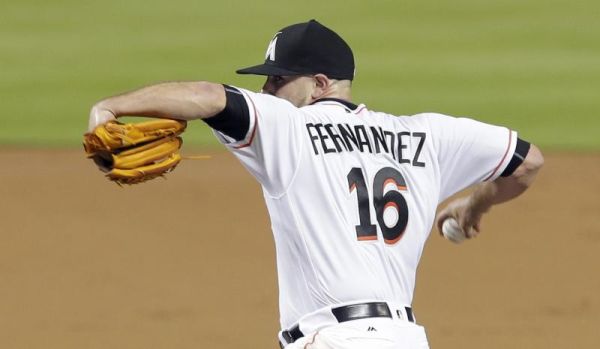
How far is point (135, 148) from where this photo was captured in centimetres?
391

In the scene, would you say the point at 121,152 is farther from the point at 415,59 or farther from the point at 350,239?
the point at 415,59

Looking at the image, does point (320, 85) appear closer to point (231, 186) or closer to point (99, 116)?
point (99, 116)

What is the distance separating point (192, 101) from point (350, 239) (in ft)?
2.38

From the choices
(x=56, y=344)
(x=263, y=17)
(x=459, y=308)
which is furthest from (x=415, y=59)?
(x=56, y=344)

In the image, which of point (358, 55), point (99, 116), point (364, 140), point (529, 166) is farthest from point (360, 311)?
point (358, 55)

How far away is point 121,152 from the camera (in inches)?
153

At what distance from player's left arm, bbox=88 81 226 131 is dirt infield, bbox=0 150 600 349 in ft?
12.7

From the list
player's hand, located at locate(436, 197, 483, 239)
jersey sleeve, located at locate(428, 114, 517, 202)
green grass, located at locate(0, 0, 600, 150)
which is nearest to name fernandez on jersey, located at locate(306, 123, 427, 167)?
jersey sleeve, located at locate(428, 114, 517, 202)

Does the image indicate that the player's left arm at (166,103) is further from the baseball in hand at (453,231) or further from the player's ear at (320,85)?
the baseball in hand at (453,231)

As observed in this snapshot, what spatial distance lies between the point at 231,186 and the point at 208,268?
1640 millimetres

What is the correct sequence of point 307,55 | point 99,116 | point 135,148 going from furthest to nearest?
1. point 307,55
2. point 135,148
3. point 99,116

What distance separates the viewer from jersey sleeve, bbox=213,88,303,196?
4.05 meters

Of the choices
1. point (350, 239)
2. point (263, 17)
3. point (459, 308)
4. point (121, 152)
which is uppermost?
point (263, 17)

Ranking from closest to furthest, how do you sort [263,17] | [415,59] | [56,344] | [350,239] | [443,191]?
[350,239] → [443,191] → [56,344] → [415,59] → [263,17]
